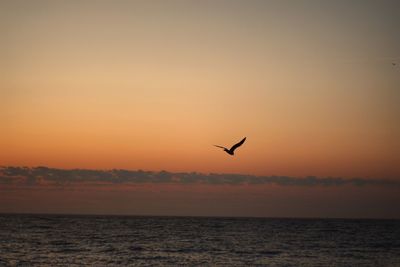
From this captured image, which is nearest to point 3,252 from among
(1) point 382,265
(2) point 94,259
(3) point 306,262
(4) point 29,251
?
(4) point 29,251

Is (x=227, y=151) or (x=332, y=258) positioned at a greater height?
(x=227, y=151)

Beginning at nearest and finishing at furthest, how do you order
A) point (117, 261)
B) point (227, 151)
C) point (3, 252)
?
1. point (227, 151)
2. point (117, 261)
3. point (3, 252)

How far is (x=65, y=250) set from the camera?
48.1 meters

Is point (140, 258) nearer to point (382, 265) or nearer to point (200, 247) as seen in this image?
point (200, 247)

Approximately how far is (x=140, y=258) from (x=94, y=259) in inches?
135

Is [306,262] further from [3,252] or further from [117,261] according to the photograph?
[3,252]

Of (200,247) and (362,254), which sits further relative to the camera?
(200,247)

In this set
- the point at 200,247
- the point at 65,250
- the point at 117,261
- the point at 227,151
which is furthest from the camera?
the point at 200,247

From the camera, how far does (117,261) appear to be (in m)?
40.9

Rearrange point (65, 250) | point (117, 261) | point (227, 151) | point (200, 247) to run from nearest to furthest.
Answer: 1. point (227, 151)
2. point (117, 261)
3. point (65, 250)
4. point (200, 247)

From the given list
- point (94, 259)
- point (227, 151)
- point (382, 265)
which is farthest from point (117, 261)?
point (382, 265)

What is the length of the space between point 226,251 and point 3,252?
A: 18.1 m

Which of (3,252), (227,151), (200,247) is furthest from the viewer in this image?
(200,247)

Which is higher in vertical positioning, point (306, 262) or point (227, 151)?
point (227, 151)
